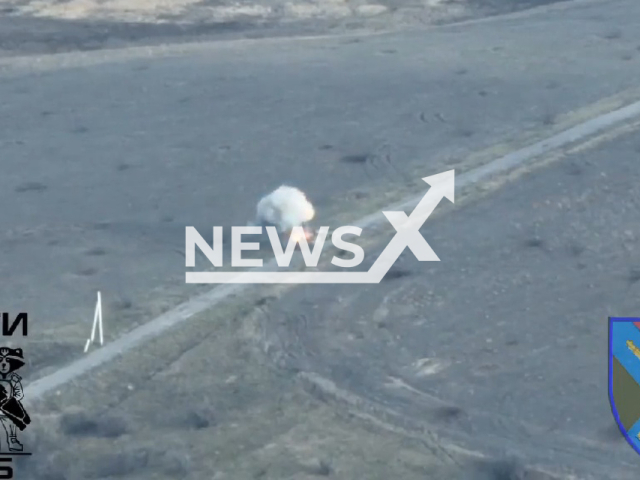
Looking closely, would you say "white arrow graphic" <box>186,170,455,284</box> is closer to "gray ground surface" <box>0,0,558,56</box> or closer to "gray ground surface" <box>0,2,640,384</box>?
"gray ground surface" <box>0,2,640,384</box>

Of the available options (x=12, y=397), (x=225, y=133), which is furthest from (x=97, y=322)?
(x=225, y=133)

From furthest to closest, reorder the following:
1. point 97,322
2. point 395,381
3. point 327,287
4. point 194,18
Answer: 1. point 194,18
2. point 327,287
3. point 97,322
4. point 395,381

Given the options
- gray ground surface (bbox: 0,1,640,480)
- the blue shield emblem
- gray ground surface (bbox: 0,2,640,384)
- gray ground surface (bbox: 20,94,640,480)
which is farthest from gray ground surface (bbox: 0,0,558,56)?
the blue shield emblem

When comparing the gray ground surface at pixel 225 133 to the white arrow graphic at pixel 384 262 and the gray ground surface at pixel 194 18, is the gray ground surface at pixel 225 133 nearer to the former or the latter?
the white arrow graphic at pixel 384 262

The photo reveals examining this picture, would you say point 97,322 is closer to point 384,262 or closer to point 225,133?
point 384,262

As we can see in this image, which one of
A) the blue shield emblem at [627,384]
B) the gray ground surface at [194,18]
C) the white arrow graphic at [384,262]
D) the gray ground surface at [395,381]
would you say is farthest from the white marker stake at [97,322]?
the gray ground surface at [194,18]
